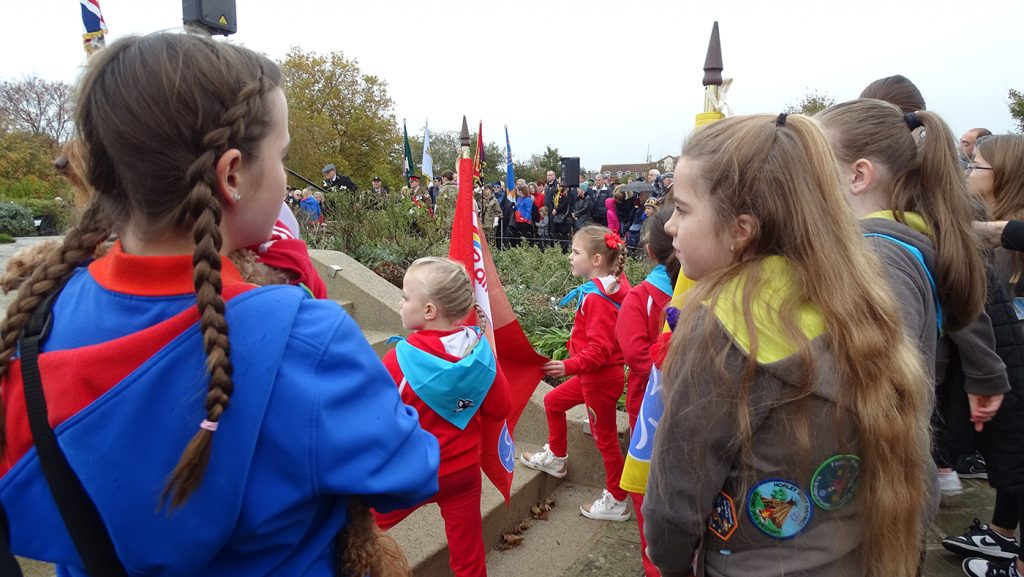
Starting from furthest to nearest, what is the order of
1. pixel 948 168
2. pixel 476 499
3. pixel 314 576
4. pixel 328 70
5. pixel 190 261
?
pixel 328 70 → pixel 476 499 → pixel 948 168 → pixel 314 576 → pixel 190 261

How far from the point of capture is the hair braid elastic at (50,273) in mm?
1063

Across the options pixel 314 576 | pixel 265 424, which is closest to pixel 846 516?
pixel 314 576

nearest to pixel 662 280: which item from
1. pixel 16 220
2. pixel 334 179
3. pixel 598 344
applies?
pixel 598 344

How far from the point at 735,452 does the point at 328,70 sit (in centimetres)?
3482

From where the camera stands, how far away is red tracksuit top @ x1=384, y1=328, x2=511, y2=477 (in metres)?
2.58

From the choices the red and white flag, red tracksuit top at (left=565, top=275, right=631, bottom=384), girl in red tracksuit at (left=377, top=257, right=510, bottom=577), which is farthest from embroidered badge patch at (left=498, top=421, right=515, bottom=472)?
red tracksuit top at (left=565, top=275, right=631, bottom=384)

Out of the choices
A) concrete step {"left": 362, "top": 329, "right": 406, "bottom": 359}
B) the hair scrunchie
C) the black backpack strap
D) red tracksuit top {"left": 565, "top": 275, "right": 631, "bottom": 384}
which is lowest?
concrete step {"left": 362, "top": 329, "right": 406, "bottom": 359}

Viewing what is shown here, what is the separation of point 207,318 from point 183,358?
4.2 inches

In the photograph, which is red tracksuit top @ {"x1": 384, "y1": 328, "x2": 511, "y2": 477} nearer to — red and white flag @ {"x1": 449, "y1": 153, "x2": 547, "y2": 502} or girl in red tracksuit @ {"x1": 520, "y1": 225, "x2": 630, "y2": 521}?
red and white flag @ {"x1": 449, "y1": 153, "x2": 547, "y2": 502}

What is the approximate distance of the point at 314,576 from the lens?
4.06 feet

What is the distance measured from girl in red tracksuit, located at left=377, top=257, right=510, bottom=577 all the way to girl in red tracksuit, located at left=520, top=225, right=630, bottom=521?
1.09 m

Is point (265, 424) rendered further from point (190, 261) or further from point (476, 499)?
point (476, 499)

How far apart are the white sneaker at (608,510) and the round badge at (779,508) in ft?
8.11

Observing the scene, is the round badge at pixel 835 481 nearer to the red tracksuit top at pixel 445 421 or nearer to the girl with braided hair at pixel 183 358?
the girl with braided hair at pixel 183 358
